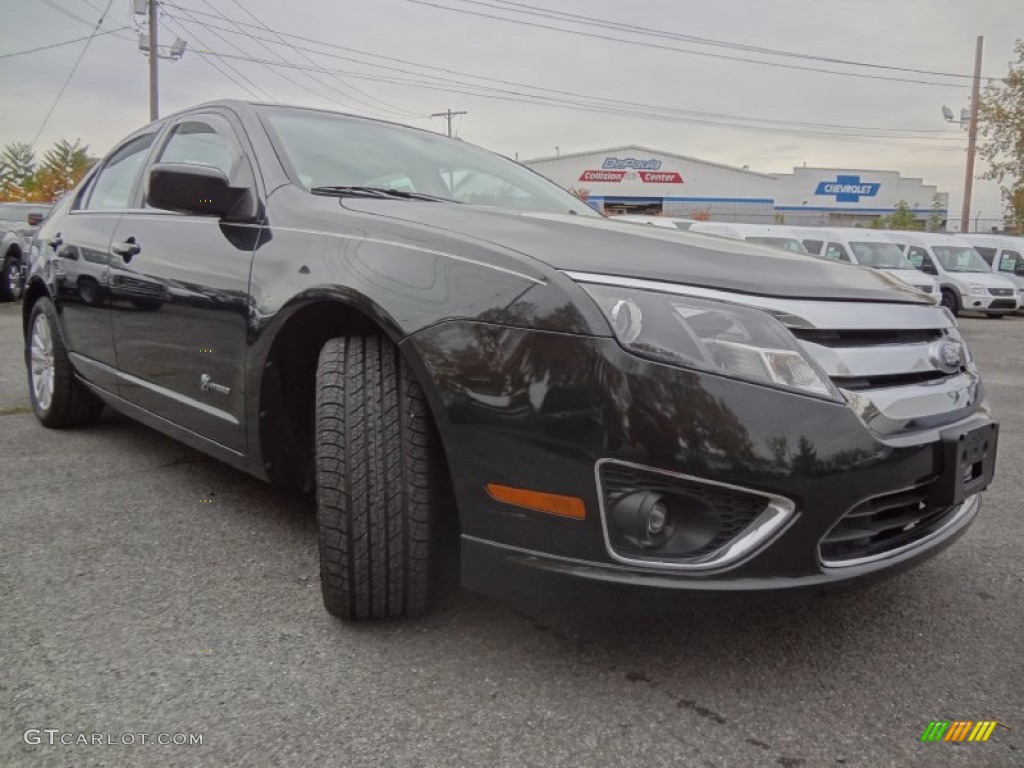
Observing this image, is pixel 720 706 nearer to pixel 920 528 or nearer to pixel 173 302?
pixel 920 528

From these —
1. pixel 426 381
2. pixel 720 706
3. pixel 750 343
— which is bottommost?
pixel 720 706

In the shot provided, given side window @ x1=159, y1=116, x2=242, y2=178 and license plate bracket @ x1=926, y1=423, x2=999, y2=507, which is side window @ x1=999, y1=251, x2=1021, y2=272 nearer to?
license plate bracket @ x1=926, y1=423, x2=999, y2=507

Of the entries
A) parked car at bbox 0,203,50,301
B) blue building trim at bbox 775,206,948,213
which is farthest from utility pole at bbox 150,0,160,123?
blue building trim at bbox 775,206,948,213

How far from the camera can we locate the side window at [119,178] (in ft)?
11.3

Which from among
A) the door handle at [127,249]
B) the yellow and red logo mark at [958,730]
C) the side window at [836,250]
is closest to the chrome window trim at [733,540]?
the yellow and red logo mark at [958,730]

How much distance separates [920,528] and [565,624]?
89 centimetres

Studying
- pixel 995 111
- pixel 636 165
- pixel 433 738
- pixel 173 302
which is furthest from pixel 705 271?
pixel 636 165

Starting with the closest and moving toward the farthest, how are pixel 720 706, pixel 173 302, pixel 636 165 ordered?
pixel 720 706, pixel 173 302, pixel 636 165

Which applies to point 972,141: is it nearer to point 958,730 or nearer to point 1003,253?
point 1003,253

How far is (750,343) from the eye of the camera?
5.42 feet

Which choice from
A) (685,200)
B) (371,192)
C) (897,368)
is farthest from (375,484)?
(685,200)

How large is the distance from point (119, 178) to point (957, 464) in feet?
11.5

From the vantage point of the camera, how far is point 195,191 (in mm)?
2361

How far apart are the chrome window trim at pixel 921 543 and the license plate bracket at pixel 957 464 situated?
4.4 inches
